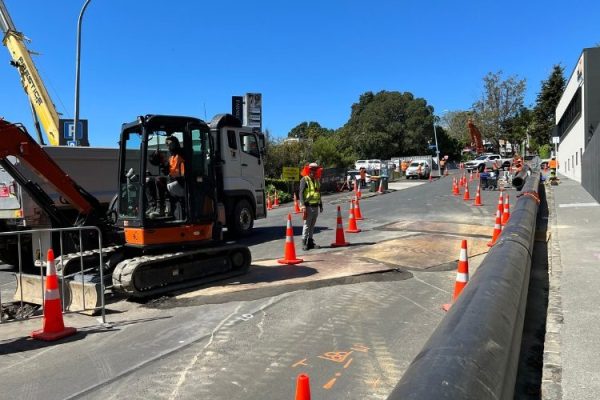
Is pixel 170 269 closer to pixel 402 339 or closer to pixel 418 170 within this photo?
pixel 402 339

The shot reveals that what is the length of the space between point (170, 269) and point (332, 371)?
4.00 metres

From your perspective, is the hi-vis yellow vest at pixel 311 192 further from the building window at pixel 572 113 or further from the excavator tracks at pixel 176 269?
the building window at pixel 572 113

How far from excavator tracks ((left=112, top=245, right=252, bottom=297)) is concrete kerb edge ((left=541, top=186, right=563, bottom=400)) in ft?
16.0

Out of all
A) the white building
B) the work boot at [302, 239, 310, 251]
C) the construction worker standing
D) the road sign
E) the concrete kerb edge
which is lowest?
the concrete kerb edge

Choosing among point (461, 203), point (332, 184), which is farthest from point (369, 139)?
point (461, 203)

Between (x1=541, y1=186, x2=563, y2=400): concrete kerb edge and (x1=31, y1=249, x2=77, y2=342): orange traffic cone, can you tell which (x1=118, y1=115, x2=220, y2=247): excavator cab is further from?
(x1=541, y1=186, x2=563, y2=400): concrete kerb edge

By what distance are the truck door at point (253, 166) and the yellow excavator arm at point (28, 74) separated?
9.87m

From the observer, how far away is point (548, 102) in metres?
60.4

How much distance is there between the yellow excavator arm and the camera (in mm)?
19719

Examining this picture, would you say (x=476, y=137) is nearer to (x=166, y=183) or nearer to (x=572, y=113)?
(x=572, y=113)

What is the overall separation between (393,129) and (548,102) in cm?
2000

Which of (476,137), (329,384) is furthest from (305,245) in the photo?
(476,137)

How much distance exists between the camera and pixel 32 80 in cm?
1994

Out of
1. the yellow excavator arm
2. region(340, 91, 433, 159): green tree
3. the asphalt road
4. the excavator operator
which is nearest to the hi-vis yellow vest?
the asphalt road
